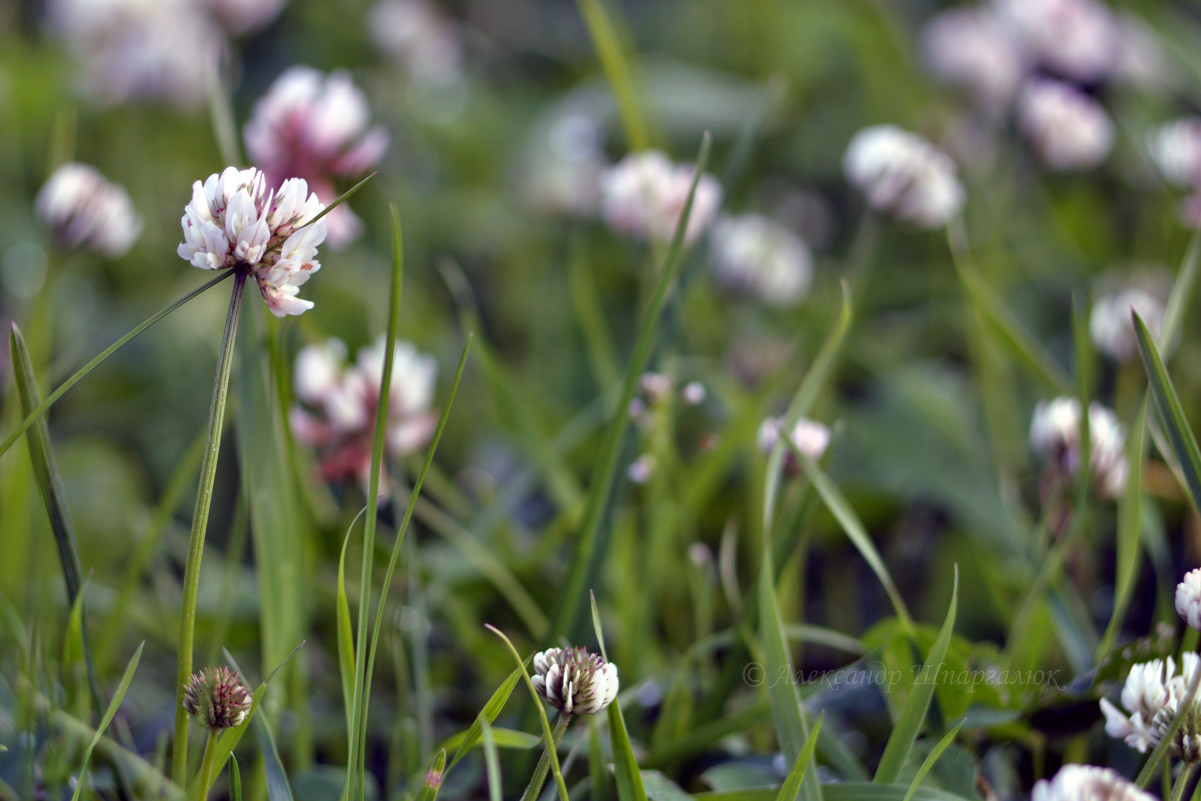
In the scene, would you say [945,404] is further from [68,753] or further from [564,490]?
[68,753]

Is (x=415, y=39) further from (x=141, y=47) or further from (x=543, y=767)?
(x=543, y=767)

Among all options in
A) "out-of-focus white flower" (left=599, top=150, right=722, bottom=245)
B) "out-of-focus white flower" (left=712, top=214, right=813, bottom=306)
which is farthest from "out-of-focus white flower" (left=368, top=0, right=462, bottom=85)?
"out-of-focus white flower" (left=599, top=150, right=722, bottom=245)

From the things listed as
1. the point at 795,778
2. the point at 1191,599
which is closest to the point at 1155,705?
the point at 1191,599

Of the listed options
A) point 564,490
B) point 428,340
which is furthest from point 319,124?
point 428,340

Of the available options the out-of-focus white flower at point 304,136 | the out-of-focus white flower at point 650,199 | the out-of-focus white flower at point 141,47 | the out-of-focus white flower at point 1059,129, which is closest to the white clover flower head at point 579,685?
the out-of-focus white flower at point 304,136

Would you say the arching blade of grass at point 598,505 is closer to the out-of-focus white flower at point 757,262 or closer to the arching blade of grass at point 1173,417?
the arching blade of grass at point 1173,417

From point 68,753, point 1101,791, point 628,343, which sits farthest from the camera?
point 628,343
